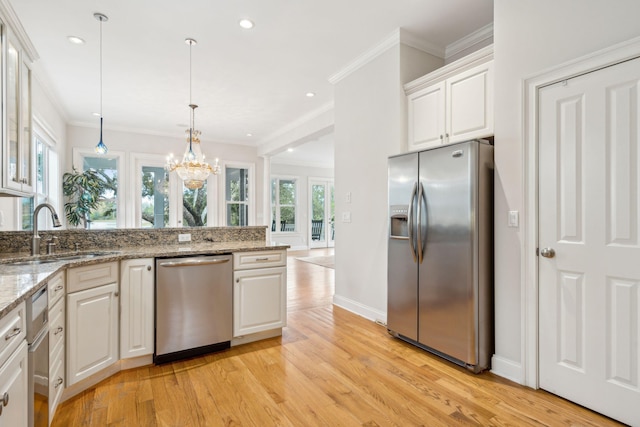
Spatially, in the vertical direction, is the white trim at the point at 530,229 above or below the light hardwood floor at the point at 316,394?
above

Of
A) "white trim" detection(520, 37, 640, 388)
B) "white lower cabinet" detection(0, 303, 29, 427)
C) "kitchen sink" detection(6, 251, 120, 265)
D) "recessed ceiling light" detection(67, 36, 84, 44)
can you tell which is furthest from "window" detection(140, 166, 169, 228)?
"white trim" detection(520, 37, 640, 388)

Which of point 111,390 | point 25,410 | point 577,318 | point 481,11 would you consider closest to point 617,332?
point 577,318

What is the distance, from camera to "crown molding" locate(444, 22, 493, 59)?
309cm

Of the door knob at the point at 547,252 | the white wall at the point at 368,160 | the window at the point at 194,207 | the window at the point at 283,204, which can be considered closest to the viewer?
the door knob at the point at 547,252

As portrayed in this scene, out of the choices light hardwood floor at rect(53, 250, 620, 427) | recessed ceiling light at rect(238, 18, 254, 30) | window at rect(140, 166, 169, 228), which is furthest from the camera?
window at rect(140, 166, 169, 228)

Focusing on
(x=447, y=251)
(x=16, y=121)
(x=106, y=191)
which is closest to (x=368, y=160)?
(x=447, y=251)

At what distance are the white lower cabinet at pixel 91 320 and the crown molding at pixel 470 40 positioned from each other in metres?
3.71

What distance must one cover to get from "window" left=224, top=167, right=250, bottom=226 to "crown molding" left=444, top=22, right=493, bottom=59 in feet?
17.5

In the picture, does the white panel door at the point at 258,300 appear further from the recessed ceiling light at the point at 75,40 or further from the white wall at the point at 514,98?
the recessed ceiling light at the point at 75,40

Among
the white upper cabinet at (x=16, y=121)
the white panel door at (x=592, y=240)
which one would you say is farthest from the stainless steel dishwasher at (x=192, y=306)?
the white panel door at (x=592, y=240)

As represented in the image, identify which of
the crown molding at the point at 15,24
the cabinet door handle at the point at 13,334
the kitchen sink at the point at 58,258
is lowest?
the cabinet door handle at the point at 13,334

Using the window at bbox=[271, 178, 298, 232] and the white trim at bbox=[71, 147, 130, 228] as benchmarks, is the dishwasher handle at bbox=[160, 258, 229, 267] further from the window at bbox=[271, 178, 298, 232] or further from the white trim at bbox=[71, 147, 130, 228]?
the window at bbox=[271, 178, 298, 232]

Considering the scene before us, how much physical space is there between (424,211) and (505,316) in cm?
94

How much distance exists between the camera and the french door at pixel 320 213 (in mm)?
10406
